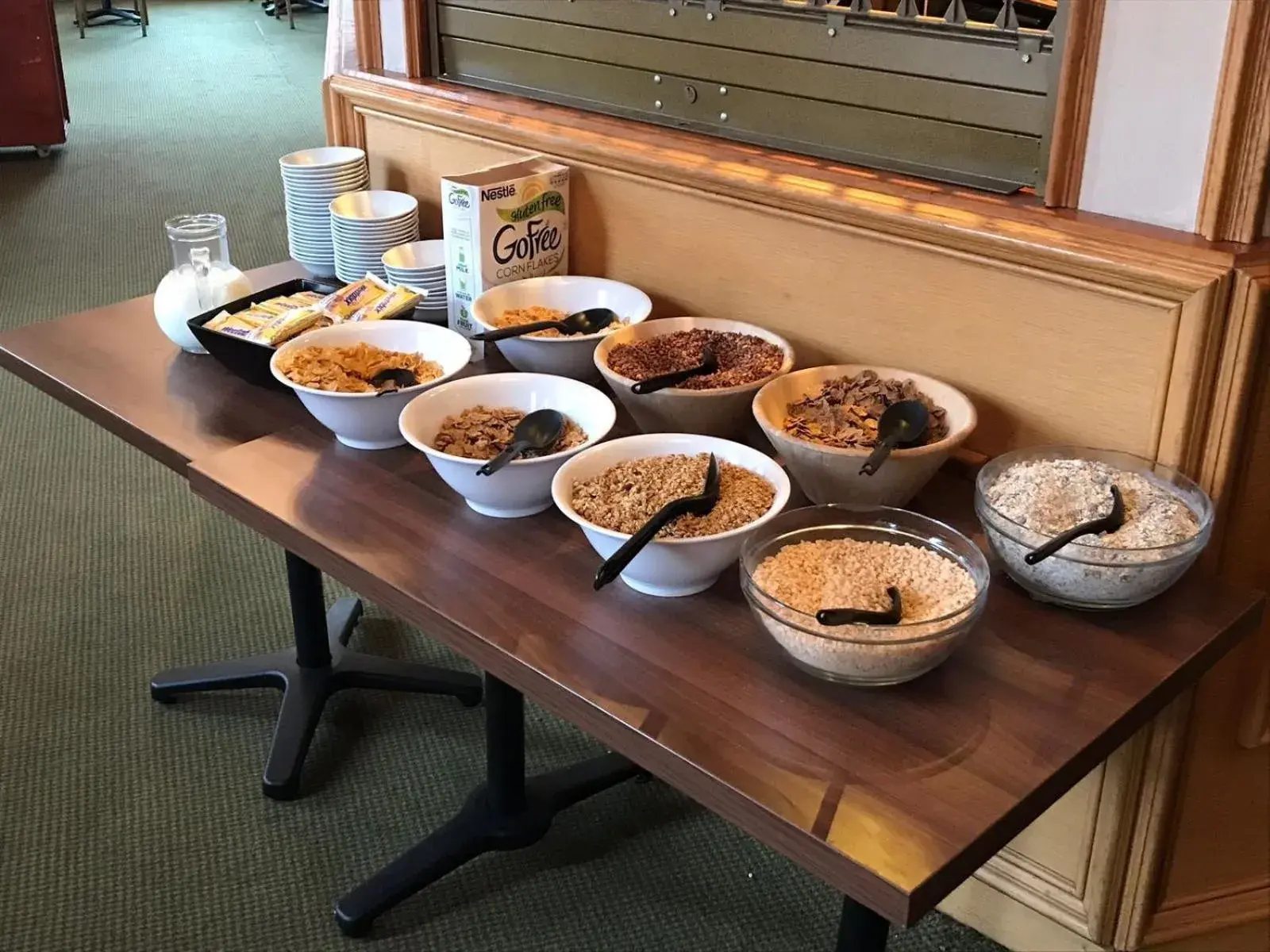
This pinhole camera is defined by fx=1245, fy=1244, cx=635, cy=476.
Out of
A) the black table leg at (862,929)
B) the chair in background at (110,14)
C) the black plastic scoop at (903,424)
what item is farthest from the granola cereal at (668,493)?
the chair in background at (110,14)

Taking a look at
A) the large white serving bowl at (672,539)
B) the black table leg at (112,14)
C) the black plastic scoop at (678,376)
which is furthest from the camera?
the black table leg at (112,14)

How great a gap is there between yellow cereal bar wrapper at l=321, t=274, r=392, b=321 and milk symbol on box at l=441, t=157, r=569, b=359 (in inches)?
3.8

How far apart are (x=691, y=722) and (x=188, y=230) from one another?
3.89 feet

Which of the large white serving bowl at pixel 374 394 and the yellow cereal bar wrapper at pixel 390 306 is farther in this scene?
the yellow cereal bar wrapper at pixel 390 306

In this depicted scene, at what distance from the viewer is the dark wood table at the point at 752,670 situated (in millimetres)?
886

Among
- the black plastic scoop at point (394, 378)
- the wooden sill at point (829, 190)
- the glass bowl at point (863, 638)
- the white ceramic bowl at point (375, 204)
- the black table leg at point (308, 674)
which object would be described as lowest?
the black table leg at point (308, 674)

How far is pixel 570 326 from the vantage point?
1.53 meters

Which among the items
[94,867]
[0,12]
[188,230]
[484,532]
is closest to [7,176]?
[0,12]

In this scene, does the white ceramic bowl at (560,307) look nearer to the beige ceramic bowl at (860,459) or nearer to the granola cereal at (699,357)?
the granola cereal at (699,357)

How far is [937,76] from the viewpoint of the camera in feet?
4.43

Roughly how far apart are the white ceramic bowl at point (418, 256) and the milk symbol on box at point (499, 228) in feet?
0.37

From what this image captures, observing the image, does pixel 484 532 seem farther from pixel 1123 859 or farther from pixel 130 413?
pixel 1123 859

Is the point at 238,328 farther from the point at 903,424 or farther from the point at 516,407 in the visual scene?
the point at 903,424

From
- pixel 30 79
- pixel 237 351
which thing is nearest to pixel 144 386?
pixel 237 351
